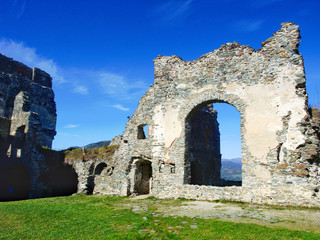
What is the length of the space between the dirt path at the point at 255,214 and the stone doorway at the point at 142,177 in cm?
488

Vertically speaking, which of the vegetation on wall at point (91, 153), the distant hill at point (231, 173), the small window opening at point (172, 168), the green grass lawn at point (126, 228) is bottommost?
the distant hill at point (231, 173)

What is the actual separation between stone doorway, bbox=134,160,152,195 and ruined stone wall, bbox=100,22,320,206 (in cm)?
25

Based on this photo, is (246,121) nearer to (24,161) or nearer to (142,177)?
(142,177)

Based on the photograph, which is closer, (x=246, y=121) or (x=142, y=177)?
(x=246, y=121)

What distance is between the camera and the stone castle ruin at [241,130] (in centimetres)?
897

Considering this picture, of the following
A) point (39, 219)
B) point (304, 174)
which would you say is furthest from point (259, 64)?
point (39, 219)

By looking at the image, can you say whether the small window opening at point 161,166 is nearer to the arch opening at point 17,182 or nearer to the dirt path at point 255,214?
the dirt path at point 255,214

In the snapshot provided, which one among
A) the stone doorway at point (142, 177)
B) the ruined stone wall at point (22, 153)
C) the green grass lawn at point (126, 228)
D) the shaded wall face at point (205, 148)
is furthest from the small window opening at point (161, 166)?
the ruined stone wall at point (22, 153)

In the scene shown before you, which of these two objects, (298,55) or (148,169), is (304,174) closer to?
(298,55)

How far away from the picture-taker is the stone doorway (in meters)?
13.4

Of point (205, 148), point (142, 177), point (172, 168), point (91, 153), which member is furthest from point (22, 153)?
point (205, 148)

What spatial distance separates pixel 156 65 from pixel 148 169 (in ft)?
19.3

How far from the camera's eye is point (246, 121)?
1025 cm

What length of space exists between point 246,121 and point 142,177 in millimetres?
6523
